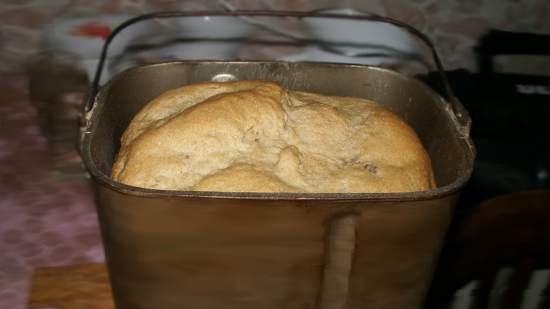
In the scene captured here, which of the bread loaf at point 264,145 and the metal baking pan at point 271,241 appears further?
the bread loaf at point 264,145

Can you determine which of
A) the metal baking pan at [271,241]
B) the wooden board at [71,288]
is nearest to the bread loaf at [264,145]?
the metal baking pan at [271,241]

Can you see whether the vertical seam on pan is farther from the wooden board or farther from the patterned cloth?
the patterned cloth

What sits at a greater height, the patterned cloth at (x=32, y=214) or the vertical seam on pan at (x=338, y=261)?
the vertical seam on pan at (x=338, y=261)

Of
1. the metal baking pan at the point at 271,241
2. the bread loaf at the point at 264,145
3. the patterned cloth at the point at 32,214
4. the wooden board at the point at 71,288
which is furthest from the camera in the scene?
the patterned cloth at the point at 32,214

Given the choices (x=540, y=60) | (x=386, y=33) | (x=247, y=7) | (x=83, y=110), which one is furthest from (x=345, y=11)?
(x=83, y=110)

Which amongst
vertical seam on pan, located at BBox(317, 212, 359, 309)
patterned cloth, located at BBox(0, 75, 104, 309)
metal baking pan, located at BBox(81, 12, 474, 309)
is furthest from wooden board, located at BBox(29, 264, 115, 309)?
vertical seam on pan, located at BBox(317, 212, 359, 309)

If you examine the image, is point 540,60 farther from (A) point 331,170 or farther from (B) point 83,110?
(B) point 83,110

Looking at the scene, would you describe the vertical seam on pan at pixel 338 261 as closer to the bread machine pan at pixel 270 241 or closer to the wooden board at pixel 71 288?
the bread machine pan at pixel 270 241
